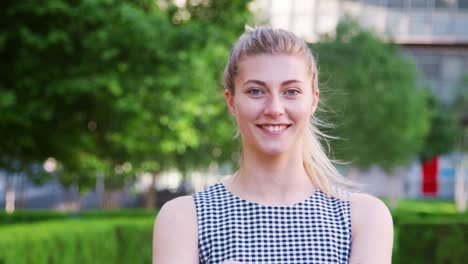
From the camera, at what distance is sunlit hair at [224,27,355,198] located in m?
2.44

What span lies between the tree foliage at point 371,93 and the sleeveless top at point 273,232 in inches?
1155

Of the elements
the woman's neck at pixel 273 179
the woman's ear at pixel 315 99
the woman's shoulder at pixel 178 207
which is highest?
the woman's ear at pixel 315 99

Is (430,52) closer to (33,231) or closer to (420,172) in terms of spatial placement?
(420,172)

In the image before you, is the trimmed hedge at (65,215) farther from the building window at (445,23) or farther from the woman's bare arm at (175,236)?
the building window at (445,23)

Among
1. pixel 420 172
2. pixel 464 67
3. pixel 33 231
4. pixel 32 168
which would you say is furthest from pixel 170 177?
pixel 33 231

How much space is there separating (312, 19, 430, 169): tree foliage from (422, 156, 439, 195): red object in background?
25.3 meters

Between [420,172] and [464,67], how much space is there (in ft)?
23.5

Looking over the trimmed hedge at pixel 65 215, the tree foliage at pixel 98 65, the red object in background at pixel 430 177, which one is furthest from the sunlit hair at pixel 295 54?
the red object in background at pixel 430 177

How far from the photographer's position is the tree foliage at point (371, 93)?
32.9 metres

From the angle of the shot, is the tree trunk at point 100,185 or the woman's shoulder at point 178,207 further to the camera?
the tree trunk at point 100,185

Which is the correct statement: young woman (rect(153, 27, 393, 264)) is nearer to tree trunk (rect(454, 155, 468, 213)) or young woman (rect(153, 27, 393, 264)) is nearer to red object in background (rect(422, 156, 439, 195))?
tree trunk (rect(454, 155, 468, 213))

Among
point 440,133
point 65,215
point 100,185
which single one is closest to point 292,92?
point 65,215

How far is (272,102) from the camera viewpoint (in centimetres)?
240

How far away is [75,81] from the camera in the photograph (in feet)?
52.4
